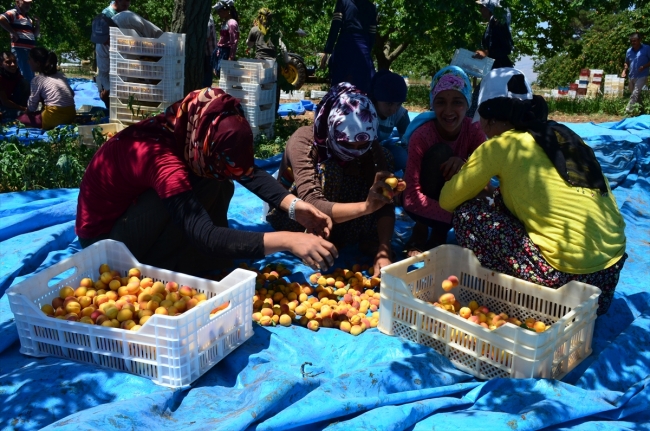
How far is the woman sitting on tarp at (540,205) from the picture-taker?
285 centimetres

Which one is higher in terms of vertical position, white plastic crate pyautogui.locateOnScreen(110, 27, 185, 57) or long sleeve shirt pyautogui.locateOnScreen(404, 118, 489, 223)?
white plastic crate pyautogui.locateOnScreen(110, 27, 185, 57)

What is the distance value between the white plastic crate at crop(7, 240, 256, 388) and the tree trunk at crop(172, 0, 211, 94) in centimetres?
450

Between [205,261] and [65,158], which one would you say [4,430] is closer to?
[205,261]

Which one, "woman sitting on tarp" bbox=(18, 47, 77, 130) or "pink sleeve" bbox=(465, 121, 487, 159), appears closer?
"pink sleeve" bbox=(465, 121, 487, 159)

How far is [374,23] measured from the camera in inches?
277

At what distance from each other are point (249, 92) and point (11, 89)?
12.1 ft

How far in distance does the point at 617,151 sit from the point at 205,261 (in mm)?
5294

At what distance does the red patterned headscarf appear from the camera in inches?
109

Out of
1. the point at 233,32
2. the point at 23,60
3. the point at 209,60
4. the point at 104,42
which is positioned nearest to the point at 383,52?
the point at 233,32

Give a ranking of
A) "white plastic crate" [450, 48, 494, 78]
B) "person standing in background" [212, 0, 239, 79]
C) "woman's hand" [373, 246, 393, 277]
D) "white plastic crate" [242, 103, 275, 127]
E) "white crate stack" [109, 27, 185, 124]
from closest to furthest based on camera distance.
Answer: "woman's hand" [373, 246, 393, 277] < "white crate stack" [109, 27, 185, 124] < "white plastic crate" [450, 48, 494, 78] < "white plastic crate" [242, 103, 275, 127] < "person standing in background" [212, 0, 239, 79]

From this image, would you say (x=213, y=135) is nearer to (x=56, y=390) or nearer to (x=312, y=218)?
(x=312, y=218)

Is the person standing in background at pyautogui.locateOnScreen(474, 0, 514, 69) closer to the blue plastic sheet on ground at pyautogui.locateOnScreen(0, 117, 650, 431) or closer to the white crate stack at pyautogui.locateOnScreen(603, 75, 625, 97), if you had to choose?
the blue plastic sheet on ground at pyautogui.locateOnScreen(0, 117, 650, 431)

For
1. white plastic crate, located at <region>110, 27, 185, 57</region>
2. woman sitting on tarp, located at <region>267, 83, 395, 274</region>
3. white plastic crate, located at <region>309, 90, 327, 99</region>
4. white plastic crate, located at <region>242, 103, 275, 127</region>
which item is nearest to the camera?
woman sitting on tarp, located at <region>267, 83, 395, 274</region>

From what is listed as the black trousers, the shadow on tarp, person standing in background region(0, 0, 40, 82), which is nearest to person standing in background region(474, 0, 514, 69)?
the black trousers
